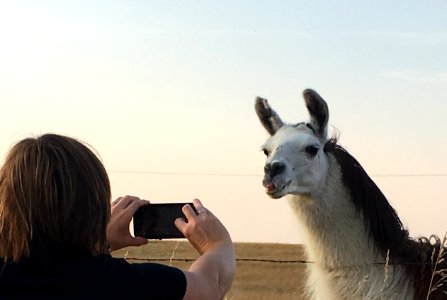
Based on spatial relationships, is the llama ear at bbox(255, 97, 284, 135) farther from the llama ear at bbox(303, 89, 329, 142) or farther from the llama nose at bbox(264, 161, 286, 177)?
the llama nose at bbox(264, 161, 286, 177)

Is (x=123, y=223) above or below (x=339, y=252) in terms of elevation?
above

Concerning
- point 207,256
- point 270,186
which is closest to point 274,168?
point 270,186

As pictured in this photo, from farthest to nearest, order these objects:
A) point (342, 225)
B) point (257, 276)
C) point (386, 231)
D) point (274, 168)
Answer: point (257, 276) → point (274, 168) → point (342, 225) → point (386, 231)

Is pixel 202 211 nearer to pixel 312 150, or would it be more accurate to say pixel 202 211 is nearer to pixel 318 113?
pixel 312 150

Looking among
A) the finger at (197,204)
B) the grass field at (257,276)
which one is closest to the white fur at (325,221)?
the finger at (197,204)

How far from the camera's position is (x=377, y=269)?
6.81 meters

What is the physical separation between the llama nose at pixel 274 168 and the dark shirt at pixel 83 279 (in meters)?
4.89

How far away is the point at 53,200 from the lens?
7.30 feet

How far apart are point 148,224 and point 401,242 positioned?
454cm

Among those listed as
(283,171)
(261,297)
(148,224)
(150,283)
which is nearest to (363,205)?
(283,171)

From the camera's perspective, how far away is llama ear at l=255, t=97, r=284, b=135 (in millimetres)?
8039

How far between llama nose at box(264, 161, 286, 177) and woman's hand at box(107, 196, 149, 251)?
435 centimetres

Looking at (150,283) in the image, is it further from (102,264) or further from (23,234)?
(23,234)

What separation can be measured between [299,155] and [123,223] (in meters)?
4.61
